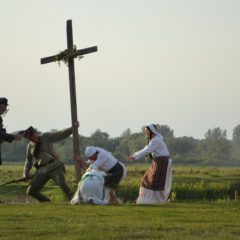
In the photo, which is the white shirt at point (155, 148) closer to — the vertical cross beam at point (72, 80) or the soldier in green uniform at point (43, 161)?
the soldier in green uniform at point (43, 161)

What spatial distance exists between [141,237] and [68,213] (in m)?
2.92

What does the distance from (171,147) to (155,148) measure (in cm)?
10068

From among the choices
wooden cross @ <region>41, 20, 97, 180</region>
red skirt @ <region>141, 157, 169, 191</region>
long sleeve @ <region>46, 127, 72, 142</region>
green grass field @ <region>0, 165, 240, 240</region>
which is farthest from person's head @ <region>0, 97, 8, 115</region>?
red skirt @ <region>141, 157, 169, 191</region>

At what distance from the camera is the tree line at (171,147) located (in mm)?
87812

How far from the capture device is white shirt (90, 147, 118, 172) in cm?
1741

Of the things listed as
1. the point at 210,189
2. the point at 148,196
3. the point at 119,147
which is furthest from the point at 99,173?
the point at 119,147

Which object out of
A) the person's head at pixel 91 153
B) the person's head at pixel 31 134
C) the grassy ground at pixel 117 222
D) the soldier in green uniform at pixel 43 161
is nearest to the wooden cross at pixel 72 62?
the soldier in green uniform at pixel 43 161

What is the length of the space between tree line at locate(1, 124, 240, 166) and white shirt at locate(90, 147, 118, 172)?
99.3ft

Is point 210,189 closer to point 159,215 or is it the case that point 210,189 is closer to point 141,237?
point 159,215

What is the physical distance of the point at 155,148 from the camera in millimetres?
18141

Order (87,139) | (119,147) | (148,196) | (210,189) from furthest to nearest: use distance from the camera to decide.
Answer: (119,147), (87,139), (210,189), (148,196)

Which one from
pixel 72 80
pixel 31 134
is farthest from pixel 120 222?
pixel 72 80

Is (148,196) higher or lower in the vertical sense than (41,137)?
lower

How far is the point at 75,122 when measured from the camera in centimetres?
1941
